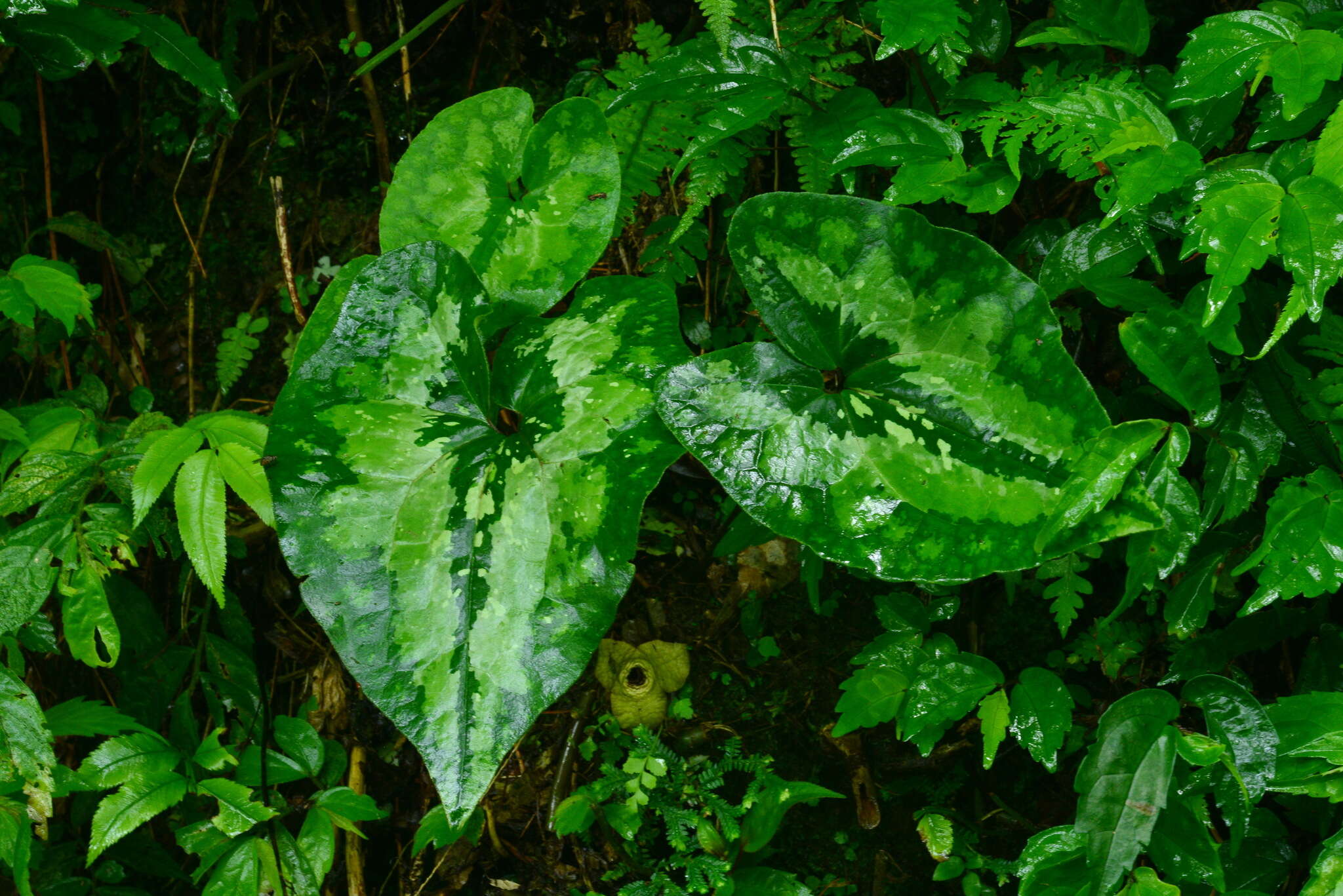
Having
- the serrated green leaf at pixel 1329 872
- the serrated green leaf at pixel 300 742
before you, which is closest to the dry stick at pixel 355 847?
the serrated green leaf at pixel 300 742

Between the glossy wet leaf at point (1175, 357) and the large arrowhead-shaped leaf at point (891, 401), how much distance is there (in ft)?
0.71

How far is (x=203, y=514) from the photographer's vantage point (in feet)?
4.66

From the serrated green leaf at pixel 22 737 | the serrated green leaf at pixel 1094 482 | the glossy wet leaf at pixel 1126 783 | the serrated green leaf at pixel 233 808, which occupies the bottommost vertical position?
the serrated green leaf at pixel 233 808

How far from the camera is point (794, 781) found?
1722 millimetres

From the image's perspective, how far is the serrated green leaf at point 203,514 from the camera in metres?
1.39

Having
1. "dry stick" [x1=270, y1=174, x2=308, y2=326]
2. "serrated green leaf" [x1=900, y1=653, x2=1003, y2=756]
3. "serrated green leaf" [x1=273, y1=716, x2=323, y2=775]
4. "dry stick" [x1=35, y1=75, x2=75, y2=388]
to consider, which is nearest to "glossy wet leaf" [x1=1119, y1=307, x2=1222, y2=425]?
"serrated green leaf" [x1=900, y1=653, x2=1003, y2=756]

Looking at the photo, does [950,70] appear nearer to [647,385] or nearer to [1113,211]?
[1113,211]

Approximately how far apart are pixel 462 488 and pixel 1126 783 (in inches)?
43.4

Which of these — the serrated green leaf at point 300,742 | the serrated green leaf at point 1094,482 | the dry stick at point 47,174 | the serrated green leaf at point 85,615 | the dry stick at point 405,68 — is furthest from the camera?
the dry stick at point 47,174

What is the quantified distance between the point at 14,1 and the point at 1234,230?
2.05 m

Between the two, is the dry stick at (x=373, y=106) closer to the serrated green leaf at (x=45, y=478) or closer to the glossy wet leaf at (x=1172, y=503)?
the serrated green leaf at (x=45, y=478)

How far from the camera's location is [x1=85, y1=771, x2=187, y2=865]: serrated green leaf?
1.62 m

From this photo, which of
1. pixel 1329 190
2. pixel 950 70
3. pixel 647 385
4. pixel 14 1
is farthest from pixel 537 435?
pixel 14 1

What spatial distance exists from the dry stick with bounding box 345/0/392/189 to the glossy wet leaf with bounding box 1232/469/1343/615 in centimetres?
201
